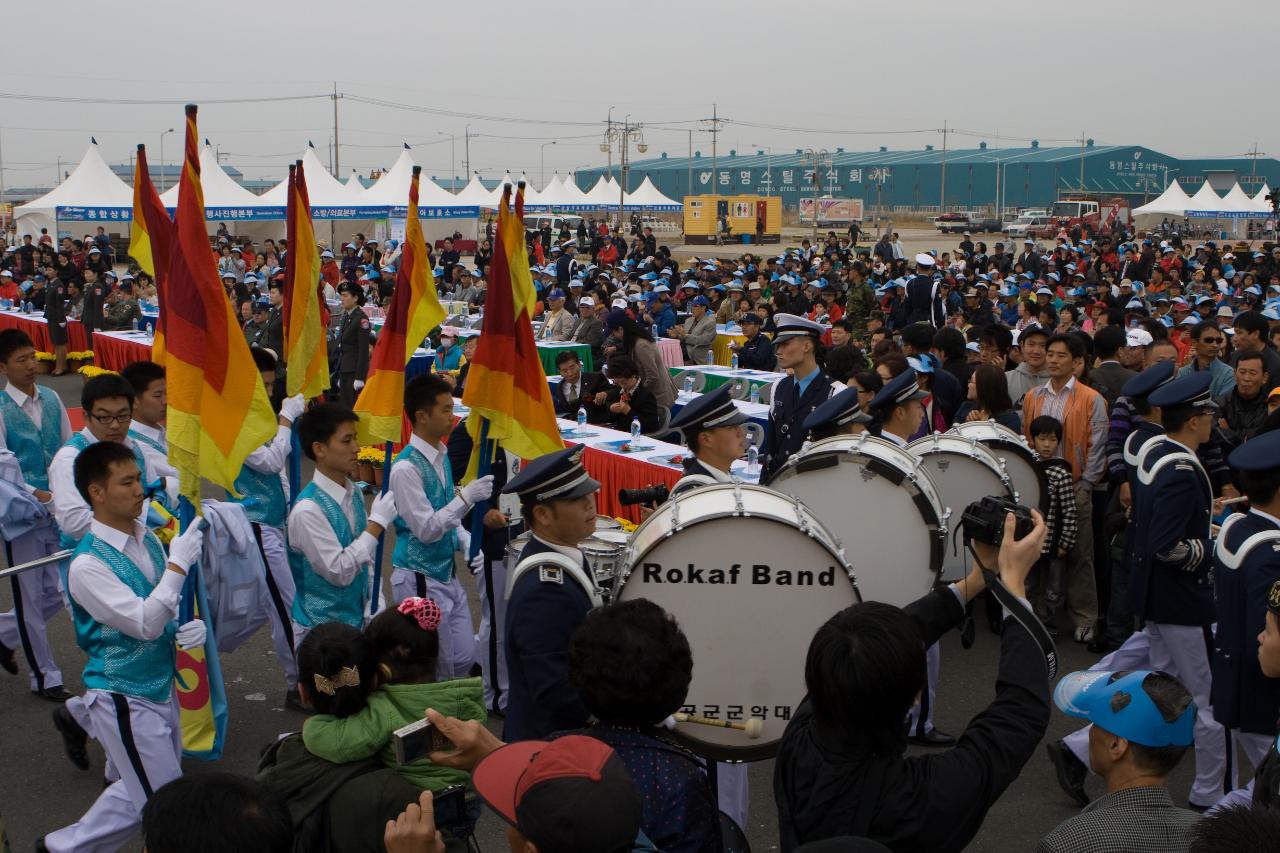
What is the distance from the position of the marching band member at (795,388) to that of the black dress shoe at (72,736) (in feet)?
13.3

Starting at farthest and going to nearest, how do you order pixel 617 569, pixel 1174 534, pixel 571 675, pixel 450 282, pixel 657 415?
pixel 450 282, pixel 657 415, pixel 1174 534, pixel 617 569, pixel 571 675

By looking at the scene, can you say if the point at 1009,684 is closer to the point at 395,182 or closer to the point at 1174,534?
the point at 1174,534

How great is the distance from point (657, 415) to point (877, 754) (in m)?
8.24

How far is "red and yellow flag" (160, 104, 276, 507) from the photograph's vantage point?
5.52 m

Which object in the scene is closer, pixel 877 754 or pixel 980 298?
pixel 877 754

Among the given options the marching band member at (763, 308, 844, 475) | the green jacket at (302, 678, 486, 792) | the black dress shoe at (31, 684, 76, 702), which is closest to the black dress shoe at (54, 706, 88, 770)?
the black dress shoe at (31, 684, 76, 702)

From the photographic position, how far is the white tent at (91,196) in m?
33.4

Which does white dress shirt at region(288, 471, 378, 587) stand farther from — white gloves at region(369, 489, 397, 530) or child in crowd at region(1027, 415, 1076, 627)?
child in crowd at region(1027, 415, 1076, 627)

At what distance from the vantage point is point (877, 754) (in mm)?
2725

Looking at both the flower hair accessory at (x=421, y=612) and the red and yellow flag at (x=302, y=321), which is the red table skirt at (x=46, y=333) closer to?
the red and yellow flag at (x=302, y=321)

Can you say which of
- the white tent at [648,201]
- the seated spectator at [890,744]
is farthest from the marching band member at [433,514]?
the white tent at [648,201]

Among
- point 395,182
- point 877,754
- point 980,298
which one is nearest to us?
point 877,754

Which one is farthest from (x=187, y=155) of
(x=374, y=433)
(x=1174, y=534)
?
(x=1174, y=534)

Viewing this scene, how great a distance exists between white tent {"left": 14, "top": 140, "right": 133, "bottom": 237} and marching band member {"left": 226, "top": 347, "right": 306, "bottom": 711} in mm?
29225
